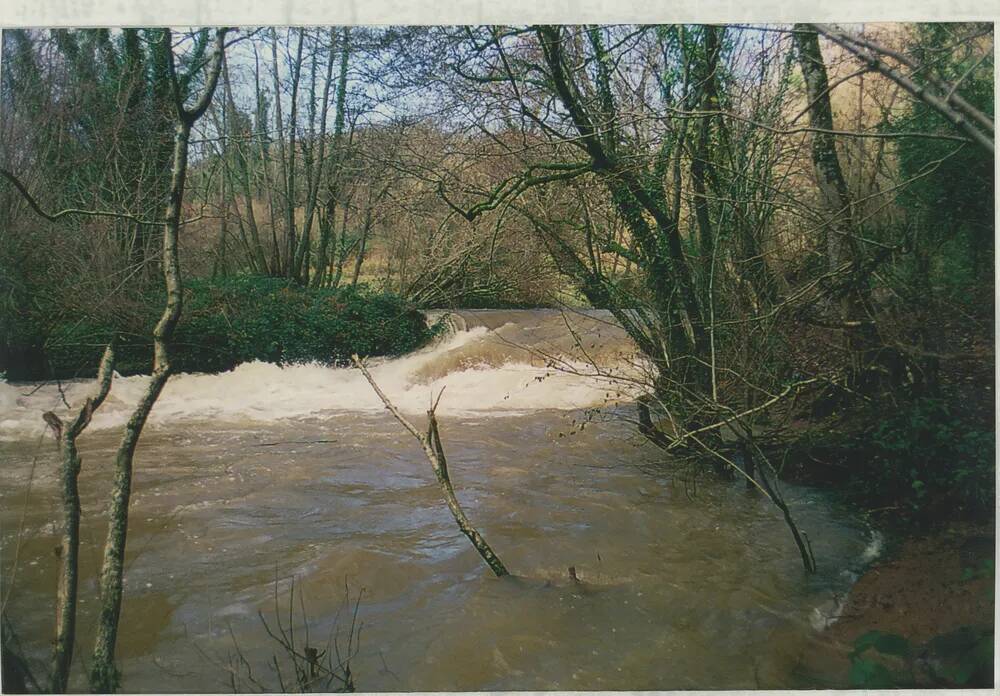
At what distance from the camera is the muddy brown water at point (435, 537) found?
3062 millimetres

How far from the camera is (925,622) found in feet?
10.1

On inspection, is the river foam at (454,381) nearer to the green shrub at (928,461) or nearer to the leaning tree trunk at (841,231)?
the leaning tree trunk at (841,231)

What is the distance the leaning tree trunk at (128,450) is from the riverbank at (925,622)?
2580mm

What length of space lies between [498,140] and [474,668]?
261cm

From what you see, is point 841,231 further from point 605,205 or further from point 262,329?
point 262,329

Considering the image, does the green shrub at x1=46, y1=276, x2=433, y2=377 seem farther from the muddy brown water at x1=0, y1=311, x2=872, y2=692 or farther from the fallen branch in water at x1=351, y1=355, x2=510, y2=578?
the fallen branch in water at x1=351, y1=355, x2=510, y2=578

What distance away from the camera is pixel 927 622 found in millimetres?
3078

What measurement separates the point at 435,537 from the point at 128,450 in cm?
165

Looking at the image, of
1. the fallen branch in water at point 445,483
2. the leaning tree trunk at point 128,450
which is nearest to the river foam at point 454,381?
the fallen branch in water at point 445,483

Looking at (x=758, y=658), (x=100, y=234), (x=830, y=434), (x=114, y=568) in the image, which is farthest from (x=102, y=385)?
(x=830, y=434)

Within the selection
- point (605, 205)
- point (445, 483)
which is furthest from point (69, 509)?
point (605, 205)

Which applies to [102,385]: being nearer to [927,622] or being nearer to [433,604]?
[433,604]

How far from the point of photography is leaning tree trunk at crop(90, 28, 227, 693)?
2.60 m

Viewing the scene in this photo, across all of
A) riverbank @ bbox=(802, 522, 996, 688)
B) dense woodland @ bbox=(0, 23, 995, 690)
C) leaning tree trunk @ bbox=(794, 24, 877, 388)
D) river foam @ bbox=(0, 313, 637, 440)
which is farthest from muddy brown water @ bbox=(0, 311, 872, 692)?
leaning tree trunk @ bbox=(794, 24, 877, 388)
